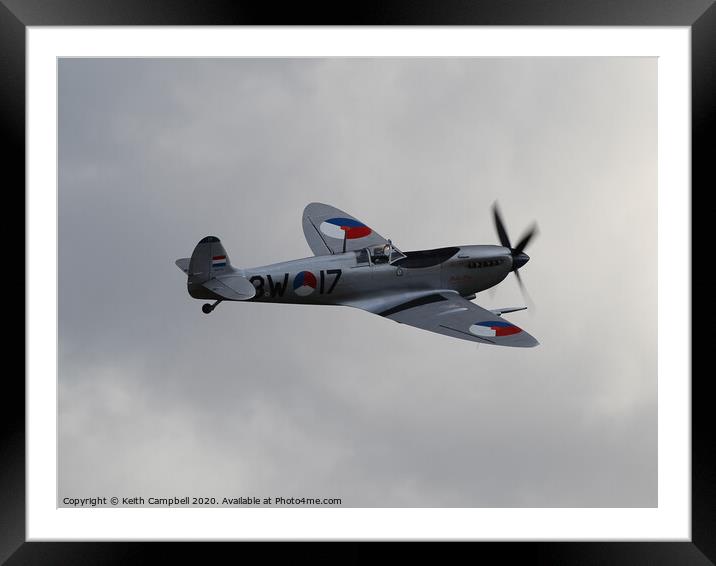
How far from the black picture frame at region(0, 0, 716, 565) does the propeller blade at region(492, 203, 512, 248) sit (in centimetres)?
325

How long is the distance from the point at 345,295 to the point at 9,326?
4.22 m

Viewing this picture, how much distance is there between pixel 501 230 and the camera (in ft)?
37.6

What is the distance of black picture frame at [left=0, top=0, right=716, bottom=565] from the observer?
7.95 meters

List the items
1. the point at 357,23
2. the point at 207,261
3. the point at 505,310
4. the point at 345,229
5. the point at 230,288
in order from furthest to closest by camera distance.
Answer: the point at 345,229, the point at 505,310, the point at 230,288, the point at 207,261, the point at 357,23

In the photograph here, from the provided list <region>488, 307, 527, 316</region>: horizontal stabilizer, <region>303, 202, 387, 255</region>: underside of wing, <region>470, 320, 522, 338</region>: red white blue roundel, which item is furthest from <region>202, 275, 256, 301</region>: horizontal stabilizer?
<region>488, 307, 527, 316</region>: horizontal stabilizer

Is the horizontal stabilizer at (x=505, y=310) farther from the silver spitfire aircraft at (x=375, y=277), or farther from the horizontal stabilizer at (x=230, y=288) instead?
the horizontal stabilizer at (x=230, y=288)

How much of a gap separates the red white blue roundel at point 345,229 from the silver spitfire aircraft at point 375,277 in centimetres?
1

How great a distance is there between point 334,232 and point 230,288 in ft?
8.80

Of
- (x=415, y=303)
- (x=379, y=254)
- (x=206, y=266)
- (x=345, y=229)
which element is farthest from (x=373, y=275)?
(x=206, y=266)

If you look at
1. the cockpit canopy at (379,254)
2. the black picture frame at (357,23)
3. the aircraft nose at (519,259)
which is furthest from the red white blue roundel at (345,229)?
the black picture frame at (357,23)

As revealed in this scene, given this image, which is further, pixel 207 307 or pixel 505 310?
pixel 505 310

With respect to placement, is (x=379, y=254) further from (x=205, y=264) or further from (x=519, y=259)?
(x=205, y=264)

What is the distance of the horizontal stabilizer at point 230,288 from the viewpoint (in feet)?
32.0

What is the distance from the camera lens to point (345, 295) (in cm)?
1087
